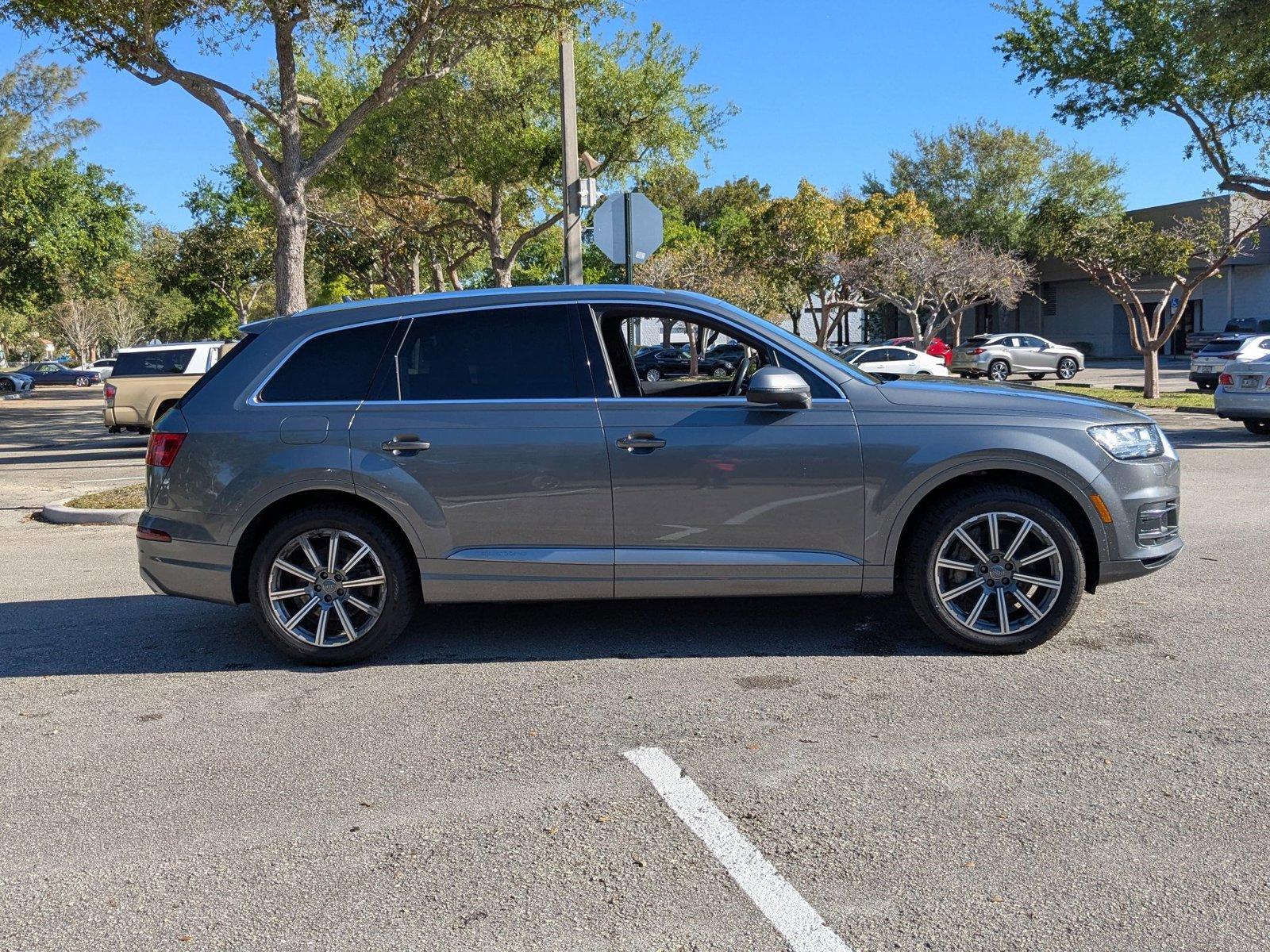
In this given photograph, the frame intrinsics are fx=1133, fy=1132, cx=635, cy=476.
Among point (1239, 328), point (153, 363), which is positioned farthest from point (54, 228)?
point (1239, 328)

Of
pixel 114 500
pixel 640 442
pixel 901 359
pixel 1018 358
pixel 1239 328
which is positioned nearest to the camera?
pixel 640 442

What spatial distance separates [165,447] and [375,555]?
1.19 metres

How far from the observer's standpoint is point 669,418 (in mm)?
5375

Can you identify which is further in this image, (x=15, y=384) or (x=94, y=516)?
(x=15, y=384)

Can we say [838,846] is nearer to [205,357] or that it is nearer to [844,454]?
[844,454]

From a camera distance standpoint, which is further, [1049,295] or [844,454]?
[1049,295]

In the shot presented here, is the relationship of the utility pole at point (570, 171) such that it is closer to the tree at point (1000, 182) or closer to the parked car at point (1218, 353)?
the parked car at point (1218, 353)

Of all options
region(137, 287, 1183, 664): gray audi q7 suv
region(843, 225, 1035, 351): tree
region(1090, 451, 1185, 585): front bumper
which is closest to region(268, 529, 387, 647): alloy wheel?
region(137, 287, 1183, 664): gray audi q7 suv

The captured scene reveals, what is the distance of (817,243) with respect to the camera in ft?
118

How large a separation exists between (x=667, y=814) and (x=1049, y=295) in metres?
57.7

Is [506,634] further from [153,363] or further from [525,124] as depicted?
[525,124]

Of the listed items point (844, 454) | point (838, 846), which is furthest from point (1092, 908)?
point (844, 454)

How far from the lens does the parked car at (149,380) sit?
1858cm

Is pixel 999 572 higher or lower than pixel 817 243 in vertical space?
lower
